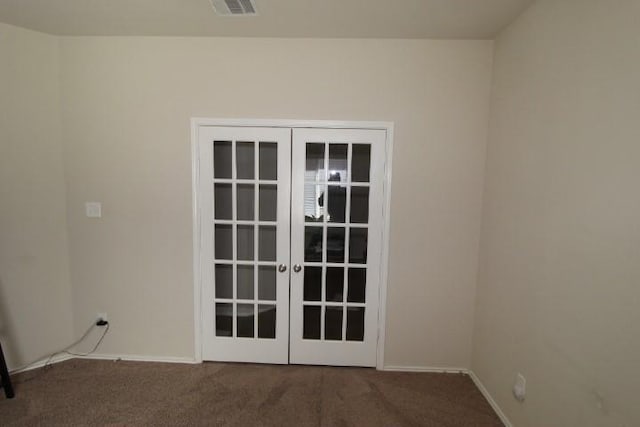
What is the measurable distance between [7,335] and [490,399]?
12.3ft

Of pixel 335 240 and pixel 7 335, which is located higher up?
pixel 335 240

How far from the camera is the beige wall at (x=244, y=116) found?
7.33ft

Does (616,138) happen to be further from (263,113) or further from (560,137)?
(263,113)

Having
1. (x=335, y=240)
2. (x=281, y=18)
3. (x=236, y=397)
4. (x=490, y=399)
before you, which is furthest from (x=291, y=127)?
(x=490, y=399)

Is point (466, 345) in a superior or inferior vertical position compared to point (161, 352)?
superior

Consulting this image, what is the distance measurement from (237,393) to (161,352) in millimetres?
850

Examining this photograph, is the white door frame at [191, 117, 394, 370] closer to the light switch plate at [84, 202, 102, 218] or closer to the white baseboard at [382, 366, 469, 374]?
the white baseboard at [382, 366, 469, 374]

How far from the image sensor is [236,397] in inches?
82.7

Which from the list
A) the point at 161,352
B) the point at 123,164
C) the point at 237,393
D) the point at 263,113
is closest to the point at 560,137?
the point at 263,113

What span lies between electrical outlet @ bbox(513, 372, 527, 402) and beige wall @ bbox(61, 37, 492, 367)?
22.6 inches

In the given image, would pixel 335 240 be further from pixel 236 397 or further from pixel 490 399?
pixel 490 399

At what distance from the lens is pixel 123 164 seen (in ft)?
7.78

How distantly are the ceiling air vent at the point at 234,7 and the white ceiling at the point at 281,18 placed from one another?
0.05 metres

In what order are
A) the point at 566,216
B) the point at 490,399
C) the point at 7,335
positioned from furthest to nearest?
the point at 7,335 → the point at 490,399 → the point at 566,216
